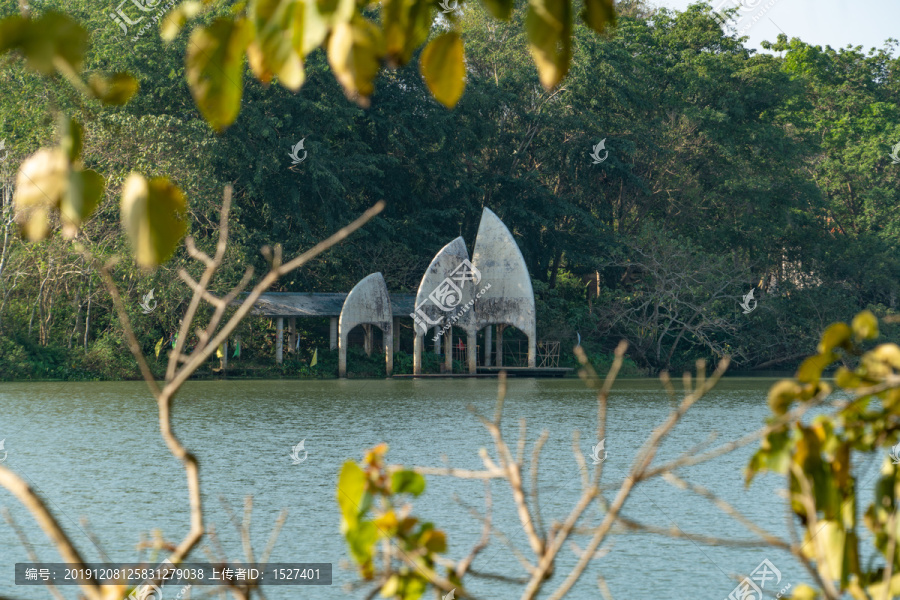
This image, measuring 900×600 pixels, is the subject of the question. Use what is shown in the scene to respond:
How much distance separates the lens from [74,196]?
107 cm

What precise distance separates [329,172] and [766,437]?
92.3 feet

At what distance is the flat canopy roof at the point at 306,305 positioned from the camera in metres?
27.0

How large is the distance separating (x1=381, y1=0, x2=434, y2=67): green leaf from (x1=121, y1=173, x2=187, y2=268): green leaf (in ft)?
1.09

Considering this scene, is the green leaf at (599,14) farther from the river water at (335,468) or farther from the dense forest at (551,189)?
the dense forest at (551,189)

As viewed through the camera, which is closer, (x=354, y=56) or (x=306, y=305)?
(x=354, y=56)

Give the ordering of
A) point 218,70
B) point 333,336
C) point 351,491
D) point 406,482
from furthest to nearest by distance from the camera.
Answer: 1. point 333,336
2. point 406,482
3. point 351,491
4. point 218,70

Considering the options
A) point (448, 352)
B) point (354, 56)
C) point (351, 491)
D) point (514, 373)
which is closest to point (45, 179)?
point (354, 56)

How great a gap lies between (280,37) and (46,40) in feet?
0.79

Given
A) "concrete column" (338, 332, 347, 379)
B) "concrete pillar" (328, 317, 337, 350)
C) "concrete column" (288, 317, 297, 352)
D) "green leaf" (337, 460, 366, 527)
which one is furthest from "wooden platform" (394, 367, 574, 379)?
"green leaf" (337, 460, 366, 527)

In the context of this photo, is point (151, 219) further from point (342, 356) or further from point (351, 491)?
point (342, 356)

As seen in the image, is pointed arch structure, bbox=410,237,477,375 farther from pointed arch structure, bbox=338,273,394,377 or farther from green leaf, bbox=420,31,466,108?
green leaf, bbox=420,31,466,108

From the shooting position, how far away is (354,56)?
1138 millimetres

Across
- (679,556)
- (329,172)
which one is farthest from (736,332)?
(679,556)

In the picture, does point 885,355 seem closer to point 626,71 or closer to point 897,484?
point 897,484
